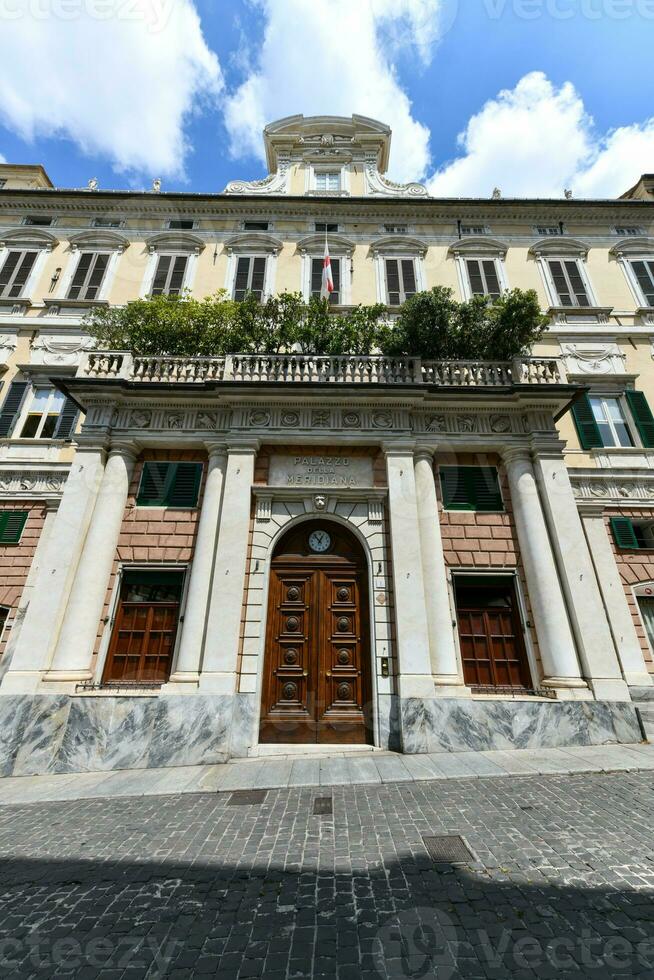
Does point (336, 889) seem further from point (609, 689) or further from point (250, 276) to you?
point (250, 276)

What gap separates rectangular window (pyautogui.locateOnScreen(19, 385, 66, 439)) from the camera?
12.4m

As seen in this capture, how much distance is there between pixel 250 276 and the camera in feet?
51.9

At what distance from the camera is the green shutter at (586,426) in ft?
40.3

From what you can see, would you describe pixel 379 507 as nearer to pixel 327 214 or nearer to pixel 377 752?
pixel 377 752

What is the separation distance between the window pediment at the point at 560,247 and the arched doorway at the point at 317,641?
14.7m

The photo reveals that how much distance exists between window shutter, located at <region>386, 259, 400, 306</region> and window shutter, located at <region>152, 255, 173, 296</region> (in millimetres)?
8529

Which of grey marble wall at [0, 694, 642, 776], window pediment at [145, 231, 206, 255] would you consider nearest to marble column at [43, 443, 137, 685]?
grey marble wall at [0, 694, 642, 776]

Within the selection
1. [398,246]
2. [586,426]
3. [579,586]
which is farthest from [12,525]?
[586,426]

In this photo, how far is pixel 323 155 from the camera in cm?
1920

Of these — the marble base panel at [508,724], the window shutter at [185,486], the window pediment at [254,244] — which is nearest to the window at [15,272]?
the window pediment at [254,244]

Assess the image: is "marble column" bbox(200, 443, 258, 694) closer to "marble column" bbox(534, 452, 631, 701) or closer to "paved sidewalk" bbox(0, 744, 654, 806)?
"paved sidewalk" bbox(0, 744, 654, 806)

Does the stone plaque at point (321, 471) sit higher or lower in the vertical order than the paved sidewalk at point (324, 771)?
higher

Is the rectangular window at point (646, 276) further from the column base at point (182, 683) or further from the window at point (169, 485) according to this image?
the column base at point (182, 683)

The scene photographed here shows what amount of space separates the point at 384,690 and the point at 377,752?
1082 millimetres
